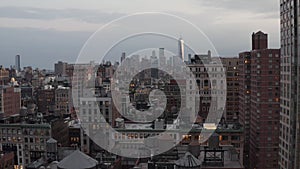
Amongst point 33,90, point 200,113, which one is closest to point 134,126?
point 200,113

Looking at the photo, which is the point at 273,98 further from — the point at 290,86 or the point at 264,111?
the point at 290,86

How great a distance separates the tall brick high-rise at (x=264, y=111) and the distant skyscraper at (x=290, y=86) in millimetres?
10770

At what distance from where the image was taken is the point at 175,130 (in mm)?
20312

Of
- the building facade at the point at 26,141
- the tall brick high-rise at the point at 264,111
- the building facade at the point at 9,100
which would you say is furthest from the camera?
the building facade at the point at 9,100

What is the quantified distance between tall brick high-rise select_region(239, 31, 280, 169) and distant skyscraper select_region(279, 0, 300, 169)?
1077cm

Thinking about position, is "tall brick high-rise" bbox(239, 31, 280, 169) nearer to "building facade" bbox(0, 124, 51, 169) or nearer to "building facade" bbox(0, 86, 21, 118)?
"building facade" bbox(0, 124, 51, 169)

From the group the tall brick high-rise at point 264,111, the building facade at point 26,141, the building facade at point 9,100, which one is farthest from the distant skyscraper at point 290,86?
the building facade at point 9,100

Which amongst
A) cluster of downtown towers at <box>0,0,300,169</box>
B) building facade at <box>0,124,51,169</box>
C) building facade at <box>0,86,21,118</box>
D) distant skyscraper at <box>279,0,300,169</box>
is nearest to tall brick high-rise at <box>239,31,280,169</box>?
cluster of downtown towers at <box>0,0,300,169</box>

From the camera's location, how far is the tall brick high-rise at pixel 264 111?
68.9 feet

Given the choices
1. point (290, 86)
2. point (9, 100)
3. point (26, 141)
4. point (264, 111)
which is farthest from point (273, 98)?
point (9, 100)

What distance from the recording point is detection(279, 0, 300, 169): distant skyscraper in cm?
931

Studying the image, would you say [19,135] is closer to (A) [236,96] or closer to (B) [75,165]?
(B) [75,165]

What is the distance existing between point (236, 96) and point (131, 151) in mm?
15373

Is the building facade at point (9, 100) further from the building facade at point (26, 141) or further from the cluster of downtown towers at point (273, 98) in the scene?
the cluster of downtown towers at point (273, 98)
